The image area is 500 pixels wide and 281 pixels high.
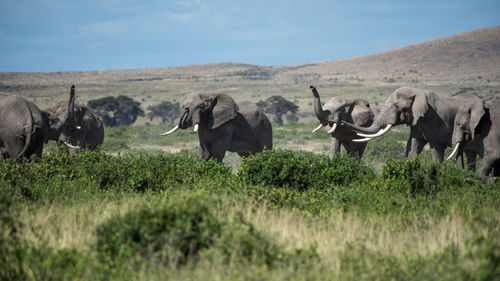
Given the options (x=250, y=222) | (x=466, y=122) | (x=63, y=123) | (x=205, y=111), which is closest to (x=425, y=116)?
(x=466, y=122)

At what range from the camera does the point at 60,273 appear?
486cm

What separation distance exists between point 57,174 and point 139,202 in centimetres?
271

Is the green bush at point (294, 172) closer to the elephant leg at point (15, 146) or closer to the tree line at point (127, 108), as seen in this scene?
→ the elephant leg at point (15, 146)

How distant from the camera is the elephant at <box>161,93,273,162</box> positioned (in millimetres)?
12359

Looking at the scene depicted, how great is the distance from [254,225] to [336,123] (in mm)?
6774

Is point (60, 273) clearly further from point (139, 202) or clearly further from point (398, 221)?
point (398, 221)

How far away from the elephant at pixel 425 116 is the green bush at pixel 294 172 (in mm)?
1454

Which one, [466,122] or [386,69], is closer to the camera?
[466,122]

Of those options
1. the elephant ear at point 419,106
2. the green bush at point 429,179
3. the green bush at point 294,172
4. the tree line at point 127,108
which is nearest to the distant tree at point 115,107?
the tree line at point 127,108

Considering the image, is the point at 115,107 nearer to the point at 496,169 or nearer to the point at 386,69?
the point at 496,169

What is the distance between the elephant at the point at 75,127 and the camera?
13.8 metres

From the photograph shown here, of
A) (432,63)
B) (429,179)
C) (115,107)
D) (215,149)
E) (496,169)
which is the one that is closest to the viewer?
(429,179)

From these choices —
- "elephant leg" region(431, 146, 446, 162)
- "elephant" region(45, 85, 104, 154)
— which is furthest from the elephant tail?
"elephant leg" region(431, 146, 446, 162)

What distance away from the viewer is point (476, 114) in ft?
30.5
